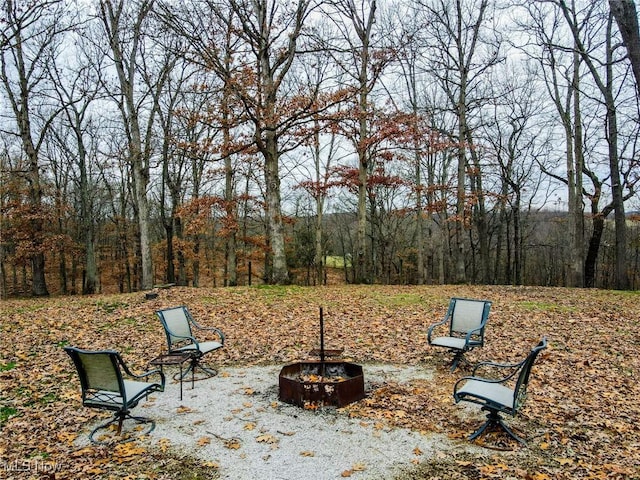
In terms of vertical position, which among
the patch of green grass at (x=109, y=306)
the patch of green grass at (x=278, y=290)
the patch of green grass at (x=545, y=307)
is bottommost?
the patch of green grass at (x=545, y=307)

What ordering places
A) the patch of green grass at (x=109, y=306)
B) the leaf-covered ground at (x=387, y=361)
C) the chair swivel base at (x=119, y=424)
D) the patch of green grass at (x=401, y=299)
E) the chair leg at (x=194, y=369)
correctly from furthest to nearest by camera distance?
the patch of green grass at (x=401, y=299) < the patch of green grass at (x=109, y=306) < the chair leg at (x=194, y=369) < the chair swivel base at (x=119, y=424) < the leaf-covered ground at (x=387, y=361)

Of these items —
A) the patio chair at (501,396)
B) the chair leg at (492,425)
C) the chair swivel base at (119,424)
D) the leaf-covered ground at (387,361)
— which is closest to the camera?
the leaf-covered ground at (387,361)

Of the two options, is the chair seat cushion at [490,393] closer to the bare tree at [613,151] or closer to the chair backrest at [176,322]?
the chair backrest at [176,322]

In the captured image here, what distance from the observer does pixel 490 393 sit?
14.4ft

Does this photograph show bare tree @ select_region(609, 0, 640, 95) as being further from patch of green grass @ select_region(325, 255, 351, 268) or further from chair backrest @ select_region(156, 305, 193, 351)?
patch of green grass @ select_region(325, 255, 351, 268)

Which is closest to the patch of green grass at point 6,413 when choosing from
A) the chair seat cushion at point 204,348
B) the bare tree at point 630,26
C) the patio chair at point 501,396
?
the chair seat cushion at point 204,348

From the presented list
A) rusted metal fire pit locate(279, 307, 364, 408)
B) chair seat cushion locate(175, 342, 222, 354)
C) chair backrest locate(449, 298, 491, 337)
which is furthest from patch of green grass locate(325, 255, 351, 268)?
rusted metal fire pit locate(279, 307, 364, 408)

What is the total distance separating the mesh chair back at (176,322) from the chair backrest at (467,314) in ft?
14.4

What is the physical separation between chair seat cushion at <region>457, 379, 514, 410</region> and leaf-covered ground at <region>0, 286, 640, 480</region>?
0.40 m

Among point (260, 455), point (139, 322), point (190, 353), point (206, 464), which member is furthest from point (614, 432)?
point (139, 322)

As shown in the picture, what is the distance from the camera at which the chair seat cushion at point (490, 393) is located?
416cm

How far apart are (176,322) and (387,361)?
3.52m

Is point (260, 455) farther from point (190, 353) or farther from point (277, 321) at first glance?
point (277, 321)

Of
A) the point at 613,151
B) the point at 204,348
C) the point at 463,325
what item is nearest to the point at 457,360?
the point at 463,325
